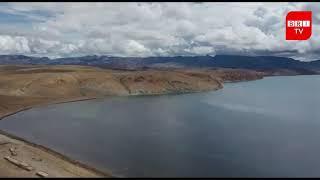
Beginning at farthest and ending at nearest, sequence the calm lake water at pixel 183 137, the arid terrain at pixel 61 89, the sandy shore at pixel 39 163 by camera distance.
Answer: the arid terrain at pixel 61 89
the calm lake water at pixel 183 137
the sandy shore at pixel 39 163

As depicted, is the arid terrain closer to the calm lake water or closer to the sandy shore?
the sandy shore

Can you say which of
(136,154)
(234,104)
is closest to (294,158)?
(136,154)

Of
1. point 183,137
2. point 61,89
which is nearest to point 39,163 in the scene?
point 183,137

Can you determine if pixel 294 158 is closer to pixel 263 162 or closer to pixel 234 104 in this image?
pixel 263 162

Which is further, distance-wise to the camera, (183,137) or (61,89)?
(61,89)

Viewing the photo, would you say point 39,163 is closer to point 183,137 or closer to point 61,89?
point 183,137

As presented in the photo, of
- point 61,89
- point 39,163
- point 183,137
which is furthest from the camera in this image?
point 61,89

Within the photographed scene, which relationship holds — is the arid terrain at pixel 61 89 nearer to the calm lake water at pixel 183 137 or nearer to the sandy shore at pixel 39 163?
the sandy shore at pixel 39 163

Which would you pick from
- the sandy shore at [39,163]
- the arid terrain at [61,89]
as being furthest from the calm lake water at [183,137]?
the arid terrain at [61,89]

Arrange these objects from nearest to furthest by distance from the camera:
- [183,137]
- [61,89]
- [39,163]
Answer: [39,163], [183,137], [61,89]
